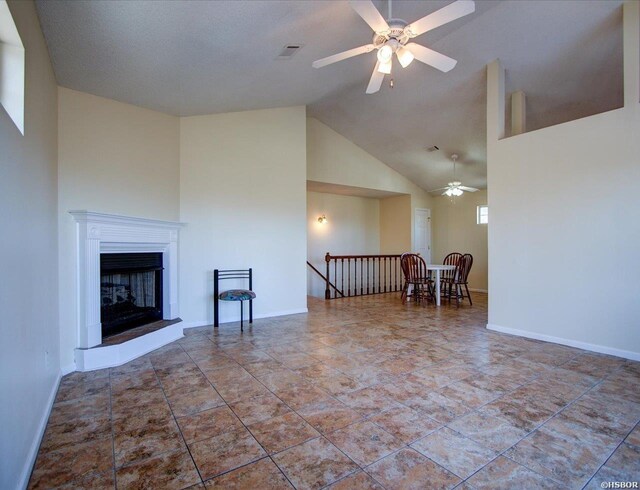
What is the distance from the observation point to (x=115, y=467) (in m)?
1.72

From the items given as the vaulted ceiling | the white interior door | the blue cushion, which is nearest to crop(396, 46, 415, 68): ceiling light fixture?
Result: the vaulted ceiling

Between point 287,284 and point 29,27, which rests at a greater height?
point 29,27

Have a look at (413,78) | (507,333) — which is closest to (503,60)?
(413,78)

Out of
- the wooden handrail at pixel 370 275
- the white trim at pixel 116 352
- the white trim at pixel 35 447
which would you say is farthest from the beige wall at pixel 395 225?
the white trim at pixel 35 447

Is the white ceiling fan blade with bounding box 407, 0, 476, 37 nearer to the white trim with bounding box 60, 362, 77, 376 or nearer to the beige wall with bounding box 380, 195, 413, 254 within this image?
the white trim with bounding box 60, 362, 77, 376

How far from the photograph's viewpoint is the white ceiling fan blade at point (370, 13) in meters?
2.41

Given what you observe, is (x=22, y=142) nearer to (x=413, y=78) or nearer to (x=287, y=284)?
(x=287, y=284)

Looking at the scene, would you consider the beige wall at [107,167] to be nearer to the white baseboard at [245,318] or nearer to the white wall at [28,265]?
the white wall at [28,265]

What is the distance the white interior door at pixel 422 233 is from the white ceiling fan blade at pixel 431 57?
5.95 m

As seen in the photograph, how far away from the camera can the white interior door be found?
29.0ft

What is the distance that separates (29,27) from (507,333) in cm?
550

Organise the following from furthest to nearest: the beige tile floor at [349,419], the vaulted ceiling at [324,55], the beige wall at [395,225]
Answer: the beige wall at [395,225] < the vaulted ceiling at [324,55] < the beige tile floor at [349,419]

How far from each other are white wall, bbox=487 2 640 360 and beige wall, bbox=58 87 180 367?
442cm

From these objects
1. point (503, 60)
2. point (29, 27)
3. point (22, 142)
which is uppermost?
point (503, 60)
